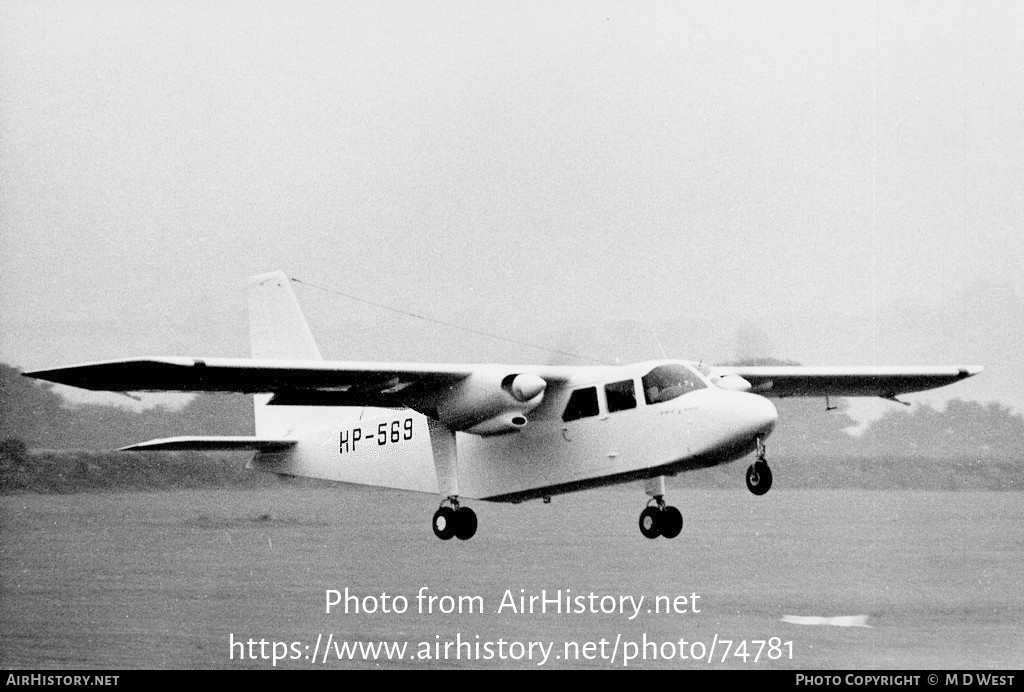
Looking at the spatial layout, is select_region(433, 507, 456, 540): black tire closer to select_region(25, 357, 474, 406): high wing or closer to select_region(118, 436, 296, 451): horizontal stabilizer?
select_region(25, 357, 474, 406): high wing

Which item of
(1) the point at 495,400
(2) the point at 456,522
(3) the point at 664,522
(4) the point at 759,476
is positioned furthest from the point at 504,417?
(4) the point at 759,476

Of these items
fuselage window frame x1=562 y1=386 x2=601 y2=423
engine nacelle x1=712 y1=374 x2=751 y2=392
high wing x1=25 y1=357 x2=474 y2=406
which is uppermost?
high wing x1=25 y1=357 x2=474 y2=406

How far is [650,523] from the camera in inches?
759

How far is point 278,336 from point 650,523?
8006 mm

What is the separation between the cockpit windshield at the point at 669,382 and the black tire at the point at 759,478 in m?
1.27

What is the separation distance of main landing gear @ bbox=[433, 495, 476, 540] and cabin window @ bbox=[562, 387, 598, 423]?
2188 millimetres

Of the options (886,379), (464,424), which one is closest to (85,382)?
(464,424)

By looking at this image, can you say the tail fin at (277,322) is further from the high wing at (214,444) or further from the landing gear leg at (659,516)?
the landing gear leg at (659,516)

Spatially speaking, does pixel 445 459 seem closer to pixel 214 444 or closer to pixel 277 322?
pixel 214 444

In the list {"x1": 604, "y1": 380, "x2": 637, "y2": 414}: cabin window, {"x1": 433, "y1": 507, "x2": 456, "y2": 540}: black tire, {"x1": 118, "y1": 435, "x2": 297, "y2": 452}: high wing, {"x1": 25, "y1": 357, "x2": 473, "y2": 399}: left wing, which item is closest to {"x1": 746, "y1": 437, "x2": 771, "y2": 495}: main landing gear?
{"x1": 604, "y1": 380, "x2": 637, "y2": 414}: cabin window

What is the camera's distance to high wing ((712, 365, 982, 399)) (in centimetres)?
2081

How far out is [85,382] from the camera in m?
16.5

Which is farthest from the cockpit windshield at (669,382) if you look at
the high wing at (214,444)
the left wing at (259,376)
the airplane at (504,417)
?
the high wing at (214,444)

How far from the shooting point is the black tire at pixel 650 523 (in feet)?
63.1
